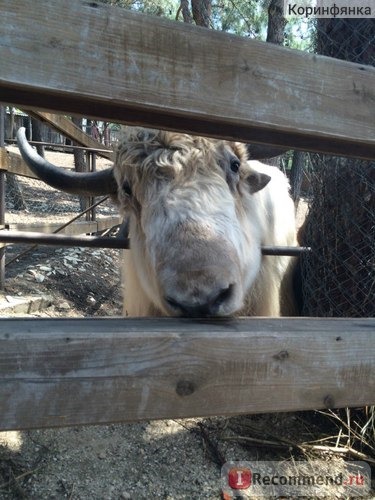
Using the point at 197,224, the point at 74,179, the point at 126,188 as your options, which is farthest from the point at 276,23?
the point at 197,224

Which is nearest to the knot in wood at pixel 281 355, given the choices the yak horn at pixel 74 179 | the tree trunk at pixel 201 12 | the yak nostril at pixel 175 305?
the yak nostril at pixel 175 305

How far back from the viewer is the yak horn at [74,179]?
3.87 meters

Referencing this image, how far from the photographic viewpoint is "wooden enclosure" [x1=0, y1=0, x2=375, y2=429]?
1360 millimetres

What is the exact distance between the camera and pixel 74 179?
395 centimetres

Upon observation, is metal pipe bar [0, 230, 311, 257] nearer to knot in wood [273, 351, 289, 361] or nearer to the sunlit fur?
the sunlit fur

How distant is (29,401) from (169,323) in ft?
1.81

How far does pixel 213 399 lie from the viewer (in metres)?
1.56

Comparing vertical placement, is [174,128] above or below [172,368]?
above

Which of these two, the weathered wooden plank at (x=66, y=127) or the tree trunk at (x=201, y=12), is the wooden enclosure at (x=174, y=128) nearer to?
the weathered wooden plank at (x=66, y=127)

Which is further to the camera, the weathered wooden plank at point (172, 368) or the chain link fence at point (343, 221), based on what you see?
the chain link fence at point (343, 221)

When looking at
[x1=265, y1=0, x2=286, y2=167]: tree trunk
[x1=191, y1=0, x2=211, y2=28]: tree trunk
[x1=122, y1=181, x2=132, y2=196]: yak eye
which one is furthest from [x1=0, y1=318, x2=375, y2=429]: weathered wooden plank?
[x1=191, y1=0, x2=211, y2=28]: tree trunk

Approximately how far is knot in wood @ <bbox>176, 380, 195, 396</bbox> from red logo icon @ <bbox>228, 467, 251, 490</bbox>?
88.7 inches

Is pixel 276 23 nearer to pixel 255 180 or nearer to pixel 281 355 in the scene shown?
pixel 255 180

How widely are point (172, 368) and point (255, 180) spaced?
219 cm
